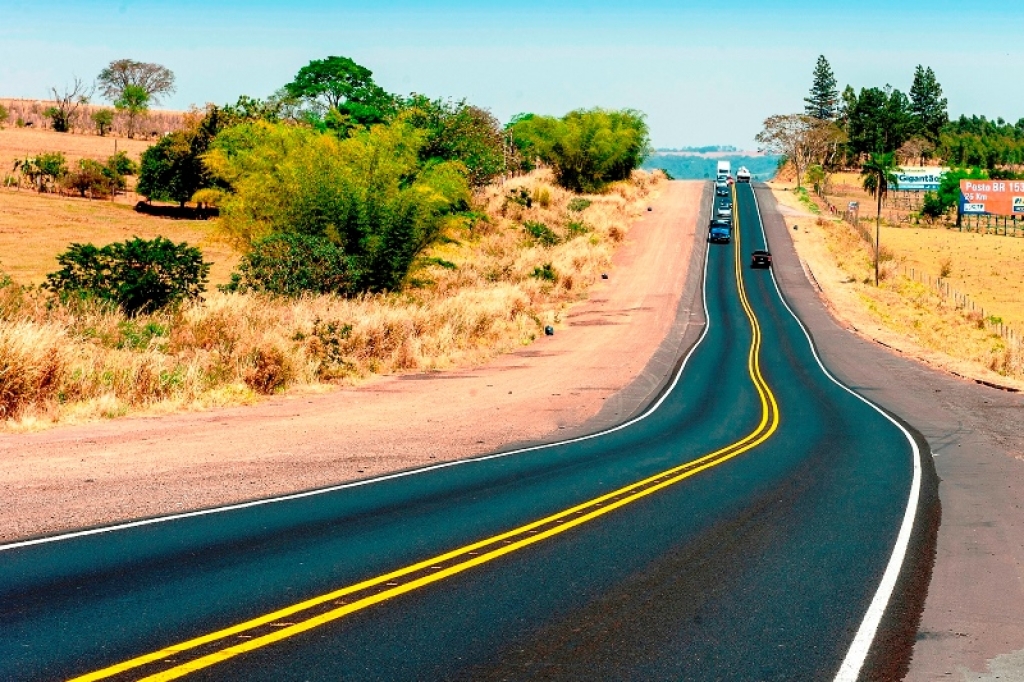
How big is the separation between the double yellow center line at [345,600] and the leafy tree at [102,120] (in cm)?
12687

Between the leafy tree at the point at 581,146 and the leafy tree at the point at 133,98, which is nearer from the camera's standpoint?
the leafy tree at the point at 581,146

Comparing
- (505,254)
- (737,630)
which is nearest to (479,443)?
(737,630)

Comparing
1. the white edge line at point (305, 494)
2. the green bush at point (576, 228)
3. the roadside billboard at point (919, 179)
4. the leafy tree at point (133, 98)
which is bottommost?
the white edge line at point (305, 494)

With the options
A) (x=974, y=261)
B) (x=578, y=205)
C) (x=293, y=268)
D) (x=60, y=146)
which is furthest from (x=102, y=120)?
(x=293, y=268)

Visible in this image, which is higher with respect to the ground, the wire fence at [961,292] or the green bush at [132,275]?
the green bush at [132,275]

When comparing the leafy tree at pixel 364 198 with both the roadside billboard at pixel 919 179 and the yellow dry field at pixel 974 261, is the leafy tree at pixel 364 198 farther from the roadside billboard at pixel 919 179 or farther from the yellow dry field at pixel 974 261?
the roadside billboard at pixel 919 179

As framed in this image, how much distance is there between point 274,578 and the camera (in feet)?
29.8

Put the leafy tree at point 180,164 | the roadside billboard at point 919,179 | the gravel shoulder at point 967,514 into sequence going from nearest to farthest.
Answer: the gravel shoulder at point 967,514 → the leafy tree at point 180,164 → the roadside billboard at point 919,179

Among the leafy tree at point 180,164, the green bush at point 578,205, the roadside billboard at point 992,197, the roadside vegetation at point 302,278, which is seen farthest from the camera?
the roadside billboard at point 992,197

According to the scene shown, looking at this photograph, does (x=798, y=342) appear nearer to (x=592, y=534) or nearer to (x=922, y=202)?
(x=592, y=534)

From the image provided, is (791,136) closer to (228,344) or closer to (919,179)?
(919,179)

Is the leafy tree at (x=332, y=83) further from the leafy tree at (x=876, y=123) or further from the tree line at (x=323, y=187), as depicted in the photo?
the leafy tree at (x=876, y=123)

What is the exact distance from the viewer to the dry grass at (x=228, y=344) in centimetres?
1908

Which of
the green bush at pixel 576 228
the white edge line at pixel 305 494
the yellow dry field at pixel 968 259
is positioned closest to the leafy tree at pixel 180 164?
the green bush at pixel 576 228
